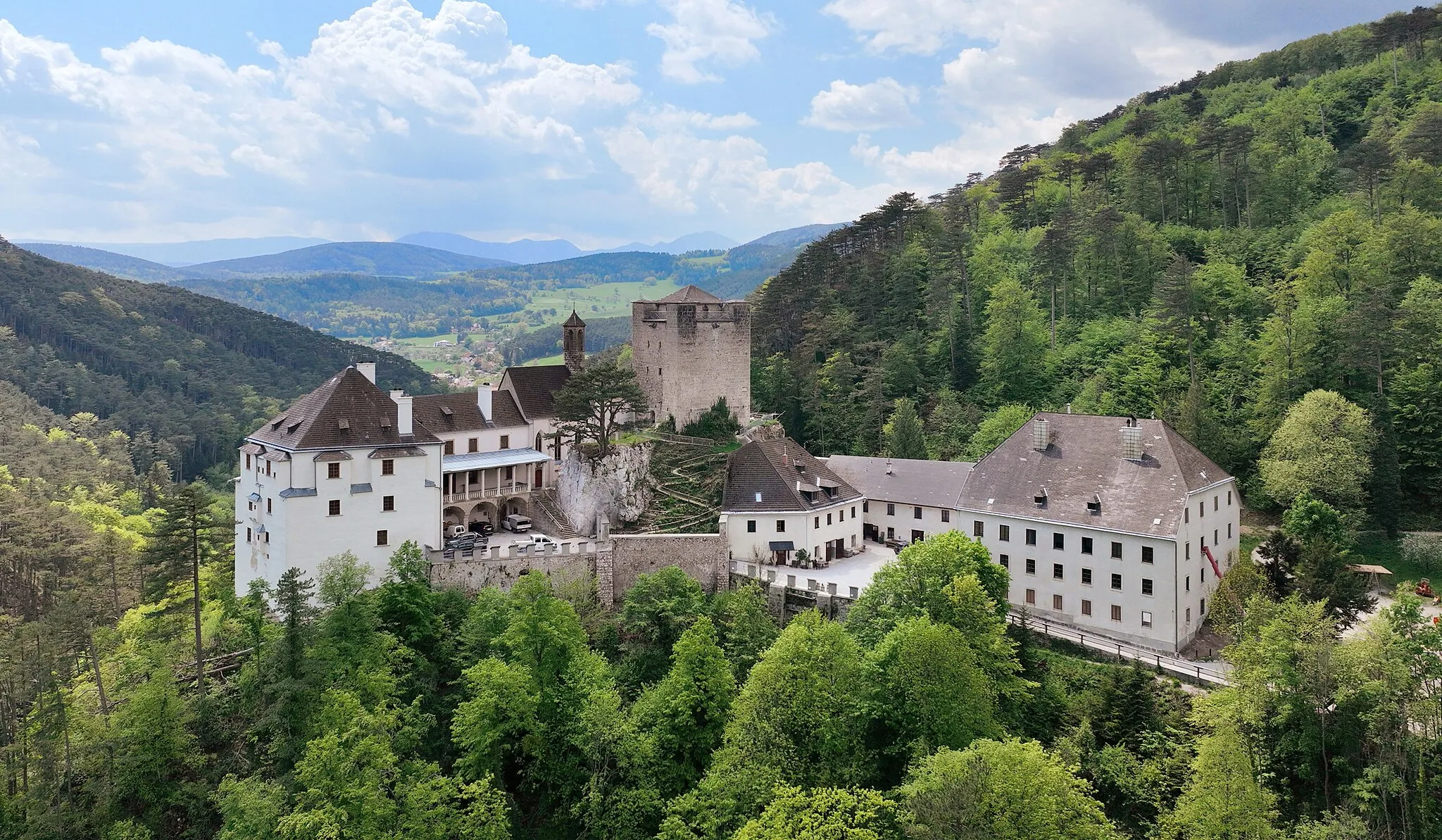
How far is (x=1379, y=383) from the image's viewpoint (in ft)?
144

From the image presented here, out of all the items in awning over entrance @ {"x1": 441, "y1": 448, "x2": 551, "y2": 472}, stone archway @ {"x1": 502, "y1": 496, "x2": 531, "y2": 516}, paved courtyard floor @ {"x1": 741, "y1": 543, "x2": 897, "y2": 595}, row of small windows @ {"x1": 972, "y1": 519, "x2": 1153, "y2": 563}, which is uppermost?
awning over entrance @ {"x1": 441, "y1": 448, "x2": 551, "y2": 472}

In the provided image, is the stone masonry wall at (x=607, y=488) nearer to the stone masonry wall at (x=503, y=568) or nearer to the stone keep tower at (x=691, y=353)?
the stone masonry wall at (x=503, y=568)

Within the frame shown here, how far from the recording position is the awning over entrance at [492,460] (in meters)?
44.1

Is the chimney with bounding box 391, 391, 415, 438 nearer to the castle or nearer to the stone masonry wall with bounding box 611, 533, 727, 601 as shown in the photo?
the castle

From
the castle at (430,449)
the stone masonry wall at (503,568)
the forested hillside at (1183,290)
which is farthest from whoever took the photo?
the forested hillside at (1183,290)

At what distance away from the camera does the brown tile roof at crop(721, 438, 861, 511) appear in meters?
42.8

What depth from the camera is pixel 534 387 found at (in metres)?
50.3

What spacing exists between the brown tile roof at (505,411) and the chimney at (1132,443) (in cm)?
3103

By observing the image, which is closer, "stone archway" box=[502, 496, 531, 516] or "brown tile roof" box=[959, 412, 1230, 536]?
"brown tile roof" box=[959, 412, 1230, 536]

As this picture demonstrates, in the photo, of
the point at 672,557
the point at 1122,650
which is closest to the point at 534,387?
the point at 672,557

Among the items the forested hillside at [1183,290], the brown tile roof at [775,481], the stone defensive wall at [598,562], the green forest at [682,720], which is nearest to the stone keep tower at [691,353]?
the brown tile roof at [775,481]

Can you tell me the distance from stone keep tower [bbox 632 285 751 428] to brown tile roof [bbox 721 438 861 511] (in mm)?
5589

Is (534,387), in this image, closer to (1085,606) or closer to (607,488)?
(607,488)

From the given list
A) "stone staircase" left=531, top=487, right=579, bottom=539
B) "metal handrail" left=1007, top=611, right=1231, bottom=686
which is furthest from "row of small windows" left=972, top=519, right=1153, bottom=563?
"stone staircase" left=531, top=487, right=579, bottom=539
